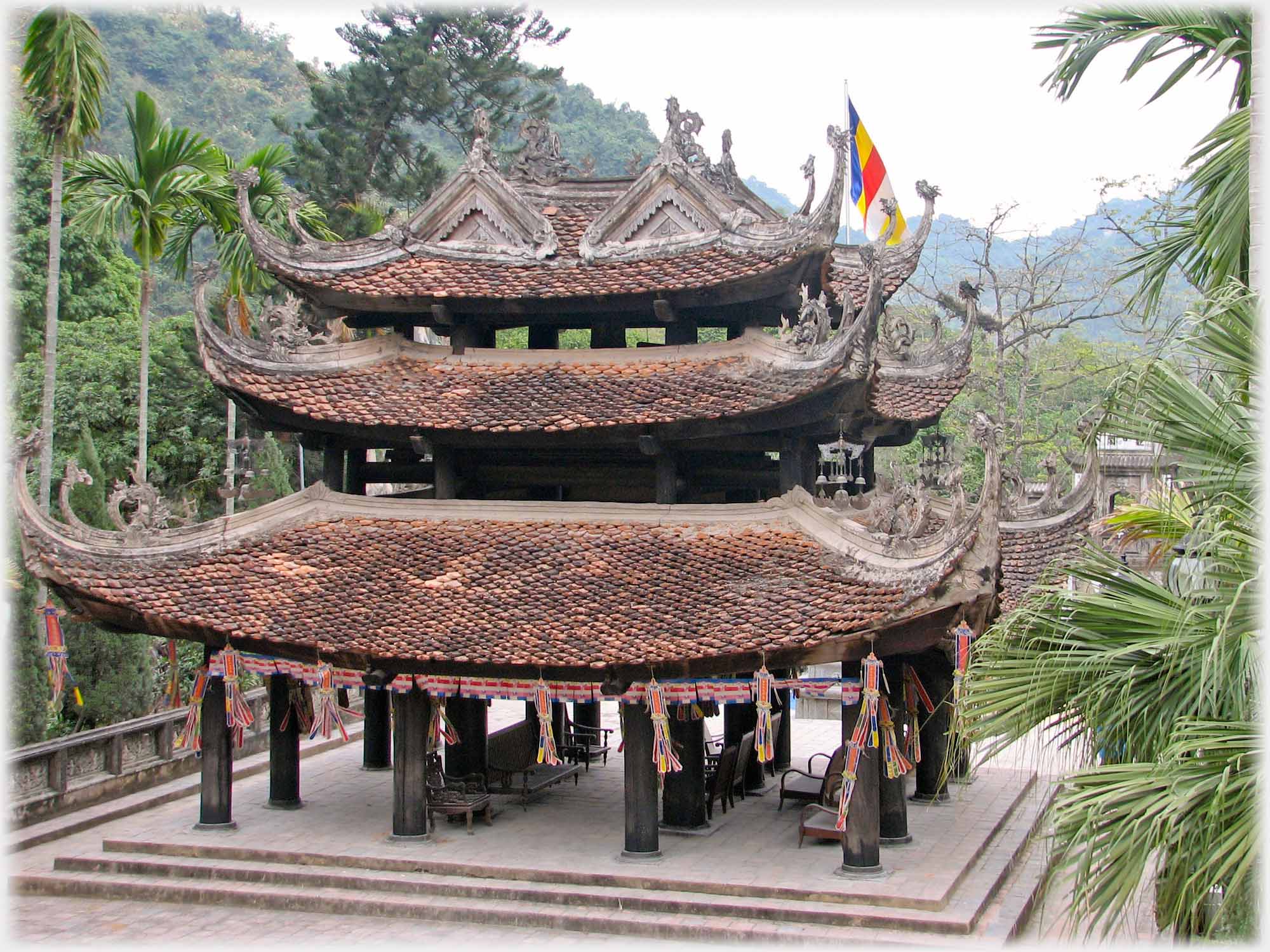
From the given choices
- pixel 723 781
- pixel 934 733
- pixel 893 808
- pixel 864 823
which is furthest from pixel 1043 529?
pixel 864 823

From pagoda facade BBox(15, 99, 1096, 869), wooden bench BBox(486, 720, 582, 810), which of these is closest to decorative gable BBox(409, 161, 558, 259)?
pagoda facade BBox(15, 99, 1096, 869)

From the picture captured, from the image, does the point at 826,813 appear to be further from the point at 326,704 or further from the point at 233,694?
the point at 233,694

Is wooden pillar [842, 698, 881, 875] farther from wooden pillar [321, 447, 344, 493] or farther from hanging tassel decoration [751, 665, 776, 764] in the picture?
wooden pillar [321, 447, 344, 493]

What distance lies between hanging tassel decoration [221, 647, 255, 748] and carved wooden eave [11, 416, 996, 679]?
0.26 metres

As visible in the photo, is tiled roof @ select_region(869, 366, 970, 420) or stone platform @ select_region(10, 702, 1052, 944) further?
tiled roof @ select_region(869, 366, 970, 420)

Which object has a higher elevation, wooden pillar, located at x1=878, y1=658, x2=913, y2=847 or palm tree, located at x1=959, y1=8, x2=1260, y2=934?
palm tree, located at x1=959, y1=8, x2=1260, y2=934

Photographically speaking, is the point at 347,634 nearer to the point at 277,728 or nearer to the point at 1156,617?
the point at 277,728

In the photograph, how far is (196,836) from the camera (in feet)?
57.9

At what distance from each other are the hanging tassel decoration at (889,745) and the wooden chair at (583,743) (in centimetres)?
657

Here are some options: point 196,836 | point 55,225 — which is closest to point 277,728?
point 196,836

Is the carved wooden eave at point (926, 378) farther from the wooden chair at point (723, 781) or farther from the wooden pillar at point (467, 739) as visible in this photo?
the wooden pillar at point (467, 739)

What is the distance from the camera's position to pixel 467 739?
64.6 feet

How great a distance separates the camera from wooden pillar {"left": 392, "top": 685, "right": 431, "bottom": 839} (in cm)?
1719

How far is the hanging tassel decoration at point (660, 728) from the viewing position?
15695mm
